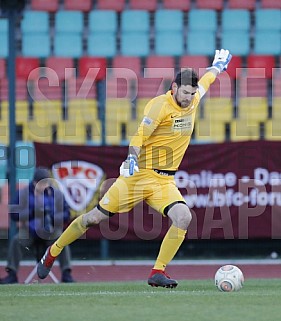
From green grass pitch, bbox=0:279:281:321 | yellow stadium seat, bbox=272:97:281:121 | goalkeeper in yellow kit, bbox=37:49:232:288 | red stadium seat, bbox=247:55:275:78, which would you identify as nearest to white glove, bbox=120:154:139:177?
goalkeeper in yellow kit, bbox=37:49:232:288

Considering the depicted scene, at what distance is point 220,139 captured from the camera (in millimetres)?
15617

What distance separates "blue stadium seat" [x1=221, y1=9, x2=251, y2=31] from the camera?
17.5 meters

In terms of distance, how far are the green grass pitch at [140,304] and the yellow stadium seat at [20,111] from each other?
6.96 meters

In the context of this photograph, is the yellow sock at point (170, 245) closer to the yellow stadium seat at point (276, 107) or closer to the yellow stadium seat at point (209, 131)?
the yellow stadium seat at point (209, 131)

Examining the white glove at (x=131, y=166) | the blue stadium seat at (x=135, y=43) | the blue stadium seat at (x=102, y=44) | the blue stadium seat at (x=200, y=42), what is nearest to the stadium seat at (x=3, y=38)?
the blue stadium seat at (x=102, y=44)

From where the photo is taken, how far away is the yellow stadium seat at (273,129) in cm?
1495

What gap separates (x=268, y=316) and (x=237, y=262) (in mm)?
7261

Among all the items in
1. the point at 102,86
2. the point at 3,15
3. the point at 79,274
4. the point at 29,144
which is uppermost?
the point at 3,15

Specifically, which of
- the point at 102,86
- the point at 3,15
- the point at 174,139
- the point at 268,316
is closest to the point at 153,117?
the point at 174,139

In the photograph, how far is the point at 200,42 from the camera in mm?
17453

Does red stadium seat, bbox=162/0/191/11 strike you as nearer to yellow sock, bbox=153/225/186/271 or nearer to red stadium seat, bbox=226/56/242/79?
red stadium seat, bbox=226/56/242/79

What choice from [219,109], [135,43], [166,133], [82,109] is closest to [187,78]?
[166,133]

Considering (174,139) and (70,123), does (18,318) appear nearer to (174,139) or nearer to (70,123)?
(174,139)

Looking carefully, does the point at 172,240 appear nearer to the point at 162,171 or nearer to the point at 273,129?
the point at 162,171
